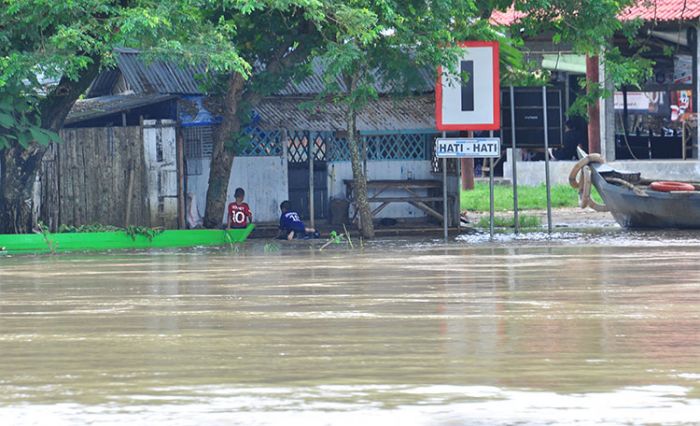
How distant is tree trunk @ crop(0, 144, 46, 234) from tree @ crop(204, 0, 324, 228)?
2.38 meters

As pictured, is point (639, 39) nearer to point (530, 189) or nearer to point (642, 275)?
point (530, 189)

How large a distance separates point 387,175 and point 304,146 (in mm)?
1293

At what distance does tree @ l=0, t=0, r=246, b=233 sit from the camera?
1518 centimetres

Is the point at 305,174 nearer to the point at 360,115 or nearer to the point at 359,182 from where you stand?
the point at 360,115

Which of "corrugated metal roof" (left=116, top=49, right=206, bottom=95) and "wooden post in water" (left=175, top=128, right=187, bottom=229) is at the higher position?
"corrugated metal roof" (left=116, top=49, right=206, bottom=95)

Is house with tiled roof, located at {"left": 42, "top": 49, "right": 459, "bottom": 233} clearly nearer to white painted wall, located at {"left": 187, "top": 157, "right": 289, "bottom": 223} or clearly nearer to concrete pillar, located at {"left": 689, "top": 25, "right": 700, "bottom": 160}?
white painted wall, located at {"left": 187, "top": 157, "right": 289, "bottom": 223}

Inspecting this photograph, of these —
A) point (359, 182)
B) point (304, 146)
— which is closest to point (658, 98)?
point (304, 146)

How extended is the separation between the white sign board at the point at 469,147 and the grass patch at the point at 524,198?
19.0 ft

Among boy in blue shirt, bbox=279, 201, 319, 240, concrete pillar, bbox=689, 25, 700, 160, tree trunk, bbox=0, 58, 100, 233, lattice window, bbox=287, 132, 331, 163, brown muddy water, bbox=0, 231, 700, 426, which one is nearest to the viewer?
brown muddy water, bbox=0, 231, 700, 426

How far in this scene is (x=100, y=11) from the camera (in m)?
15.6

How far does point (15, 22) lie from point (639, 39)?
39.6ft

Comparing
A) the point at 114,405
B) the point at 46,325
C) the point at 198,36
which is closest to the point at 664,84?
the point at 198,36

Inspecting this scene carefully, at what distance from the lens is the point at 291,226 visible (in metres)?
19.1

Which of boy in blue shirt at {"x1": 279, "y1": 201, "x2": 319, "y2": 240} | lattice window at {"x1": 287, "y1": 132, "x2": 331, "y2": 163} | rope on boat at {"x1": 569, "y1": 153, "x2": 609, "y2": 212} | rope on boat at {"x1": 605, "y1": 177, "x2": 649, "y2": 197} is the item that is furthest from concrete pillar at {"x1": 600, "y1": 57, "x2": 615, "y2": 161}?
boy in blue shirt at {"x1": 279, "y1": 201, "x2": 319, "y2": 240}
